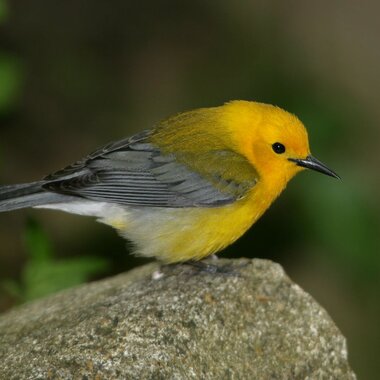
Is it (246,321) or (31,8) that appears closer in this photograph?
(246,321)

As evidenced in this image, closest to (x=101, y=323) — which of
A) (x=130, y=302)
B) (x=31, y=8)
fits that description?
(x=130, y=302)

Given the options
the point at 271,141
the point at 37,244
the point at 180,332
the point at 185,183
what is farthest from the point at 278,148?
the point at 37,244

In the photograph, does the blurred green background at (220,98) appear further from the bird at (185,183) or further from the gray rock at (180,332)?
the gray rock at (180,332)

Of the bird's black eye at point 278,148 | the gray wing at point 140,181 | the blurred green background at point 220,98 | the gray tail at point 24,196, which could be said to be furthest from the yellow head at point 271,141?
the blurred green background at point 220,98

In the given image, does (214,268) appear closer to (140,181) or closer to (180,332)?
(140,181)

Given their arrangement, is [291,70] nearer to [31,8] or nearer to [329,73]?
[329,73]

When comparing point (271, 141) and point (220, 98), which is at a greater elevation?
point (271, 141)

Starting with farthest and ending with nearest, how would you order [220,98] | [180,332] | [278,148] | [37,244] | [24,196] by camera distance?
[220,98] → [37,244] → [278,148] → [24,196] → [180,332]
